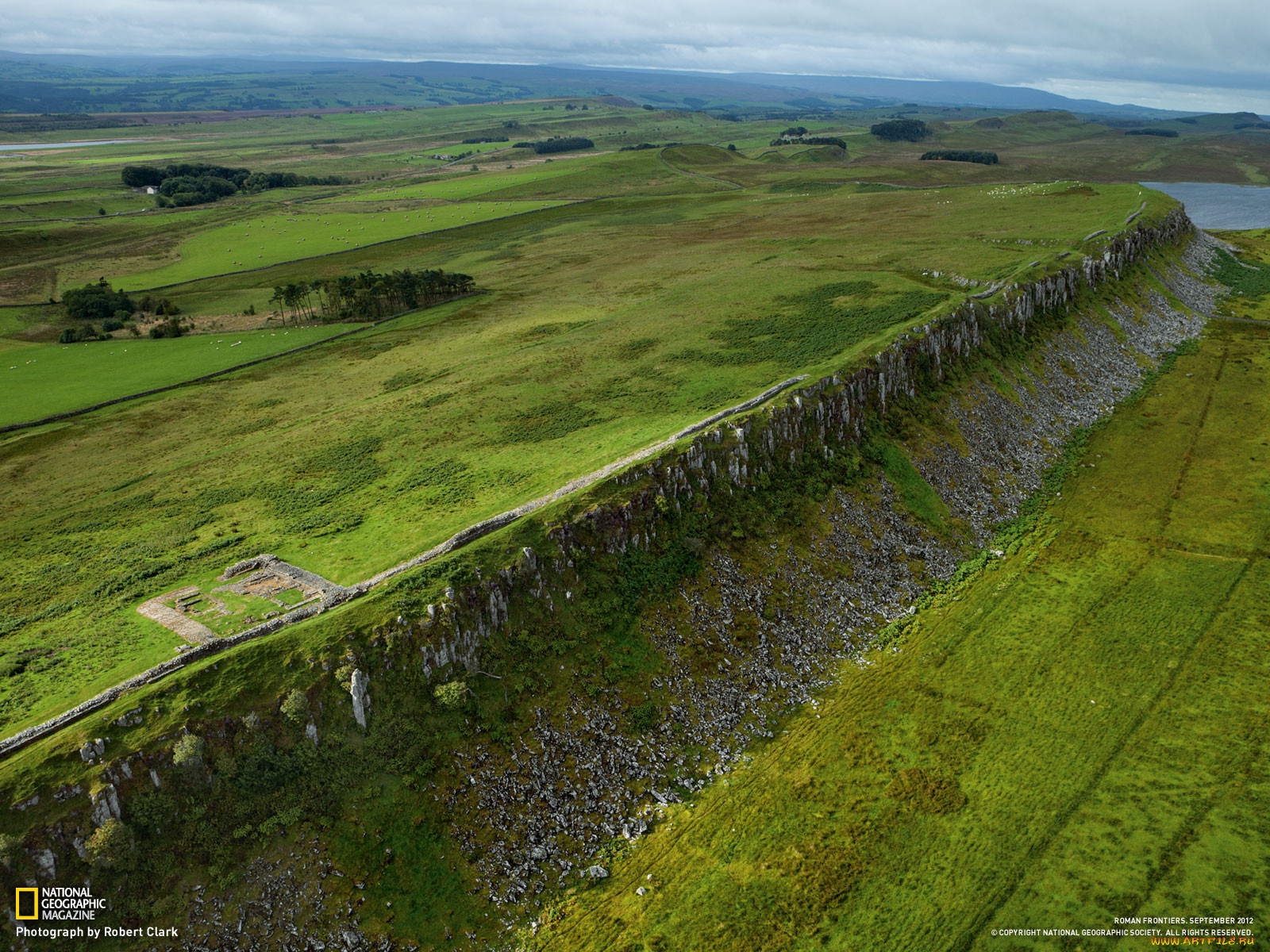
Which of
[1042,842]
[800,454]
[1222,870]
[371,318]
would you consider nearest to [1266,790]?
[1222,870]

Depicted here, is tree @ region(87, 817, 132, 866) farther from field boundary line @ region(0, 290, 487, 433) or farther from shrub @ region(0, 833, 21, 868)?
field boundary line @ region(0, 290, 487, 433)

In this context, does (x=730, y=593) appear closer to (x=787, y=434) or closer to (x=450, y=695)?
(x=787, y=434)

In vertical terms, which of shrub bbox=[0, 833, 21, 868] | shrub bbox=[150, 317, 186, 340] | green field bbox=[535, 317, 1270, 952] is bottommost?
green field bbox=[535, 317, 1270, 952]

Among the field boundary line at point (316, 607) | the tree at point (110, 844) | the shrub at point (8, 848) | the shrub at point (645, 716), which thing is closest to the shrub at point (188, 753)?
the tree at point (110, 844)

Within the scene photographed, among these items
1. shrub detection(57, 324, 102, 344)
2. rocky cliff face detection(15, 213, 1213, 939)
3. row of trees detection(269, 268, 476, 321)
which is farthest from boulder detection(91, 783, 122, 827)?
shrub detection(57, 324, 102, 344)

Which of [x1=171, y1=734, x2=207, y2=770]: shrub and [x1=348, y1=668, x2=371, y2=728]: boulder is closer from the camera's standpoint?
[x1=171, y1=734, x2=207, y2=770]: shrub

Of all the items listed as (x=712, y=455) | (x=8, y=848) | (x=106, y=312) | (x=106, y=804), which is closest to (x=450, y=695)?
(x=106, y=804)
